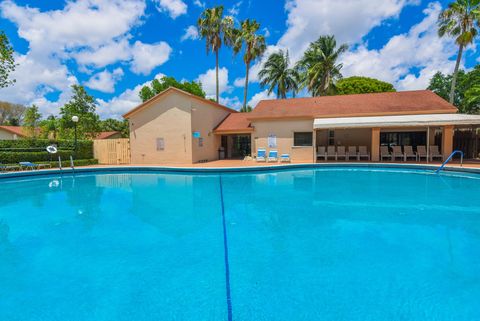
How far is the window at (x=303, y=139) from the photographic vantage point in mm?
22859

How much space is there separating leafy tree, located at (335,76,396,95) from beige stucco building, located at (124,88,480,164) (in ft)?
63.7

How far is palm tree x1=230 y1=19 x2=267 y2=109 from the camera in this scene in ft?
118

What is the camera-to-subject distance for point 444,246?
6.20 meters

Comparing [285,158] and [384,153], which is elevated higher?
[384,153]

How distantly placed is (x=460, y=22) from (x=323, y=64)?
48.7 feet

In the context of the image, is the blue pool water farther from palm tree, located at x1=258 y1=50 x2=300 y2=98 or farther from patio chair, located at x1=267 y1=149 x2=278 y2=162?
palm tree, located at x1=258 y1=50 x2=300 y2=98

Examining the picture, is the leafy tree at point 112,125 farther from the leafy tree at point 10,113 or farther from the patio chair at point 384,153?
the patio chair at point 384,153

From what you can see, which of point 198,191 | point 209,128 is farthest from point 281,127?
point 198,191

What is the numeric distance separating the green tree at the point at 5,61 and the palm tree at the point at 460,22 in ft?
132

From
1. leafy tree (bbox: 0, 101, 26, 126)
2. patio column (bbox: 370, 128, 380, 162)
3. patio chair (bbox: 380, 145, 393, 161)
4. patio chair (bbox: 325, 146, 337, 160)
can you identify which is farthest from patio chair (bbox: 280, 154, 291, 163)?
leafy tree (bbox: 0, 101, 26, 126)

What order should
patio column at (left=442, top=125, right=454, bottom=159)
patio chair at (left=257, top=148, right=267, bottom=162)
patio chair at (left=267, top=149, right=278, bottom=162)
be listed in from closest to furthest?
1. patio column at (left=442, top=125, right=454, bottom=159)
2. patio chair at (left=267, top=149, right=278, bottom=162)
3. patio chair at (left=257, top=148, right=267, bottom=162)

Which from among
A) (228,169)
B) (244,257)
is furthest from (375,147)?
(244,257)

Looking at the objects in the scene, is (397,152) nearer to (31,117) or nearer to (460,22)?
(460,22)

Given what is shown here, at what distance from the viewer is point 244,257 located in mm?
5789
